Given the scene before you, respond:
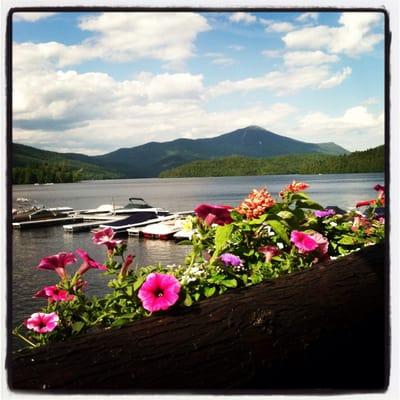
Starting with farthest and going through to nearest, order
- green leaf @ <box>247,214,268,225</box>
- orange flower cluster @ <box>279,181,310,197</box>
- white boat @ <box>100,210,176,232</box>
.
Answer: white boat @ <box>100,210,176,232</box> < orange flower cluster @ <box>279,181,310,197</box> < green leaf @ <box>247,214,268,225</box>

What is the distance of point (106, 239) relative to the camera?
2049 mm

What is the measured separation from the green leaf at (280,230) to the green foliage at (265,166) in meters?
0.54

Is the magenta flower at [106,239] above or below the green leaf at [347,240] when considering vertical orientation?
above

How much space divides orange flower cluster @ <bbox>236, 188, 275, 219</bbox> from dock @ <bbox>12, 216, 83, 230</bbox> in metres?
0.92

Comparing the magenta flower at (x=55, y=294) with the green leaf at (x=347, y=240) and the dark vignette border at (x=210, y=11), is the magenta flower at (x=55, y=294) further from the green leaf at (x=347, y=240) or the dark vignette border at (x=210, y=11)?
the green leaf at (x=347, y=240)

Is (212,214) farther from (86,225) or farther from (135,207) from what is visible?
(135,207)

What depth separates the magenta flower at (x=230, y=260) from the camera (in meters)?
2.01

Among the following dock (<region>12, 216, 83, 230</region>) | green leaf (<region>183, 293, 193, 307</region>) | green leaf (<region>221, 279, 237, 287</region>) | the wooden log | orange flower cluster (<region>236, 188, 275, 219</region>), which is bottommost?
the wooden log

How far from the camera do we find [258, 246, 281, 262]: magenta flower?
2.13 meters

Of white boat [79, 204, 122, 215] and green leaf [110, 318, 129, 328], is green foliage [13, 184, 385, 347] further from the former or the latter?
white boat [79, 204, 122, 215]

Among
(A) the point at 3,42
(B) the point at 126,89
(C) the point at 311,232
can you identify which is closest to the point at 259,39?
(B) the point at 126,89

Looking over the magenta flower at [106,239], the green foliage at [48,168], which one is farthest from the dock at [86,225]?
the magenta flower at [106,239]

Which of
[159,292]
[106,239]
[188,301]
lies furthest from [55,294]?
[188,301]

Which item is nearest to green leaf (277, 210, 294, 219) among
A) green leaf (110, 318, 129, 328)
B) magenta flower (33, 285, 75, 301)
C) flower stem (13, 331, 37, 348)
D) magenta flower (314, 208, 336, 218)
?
magenta flower (314, 208, 336, 218)
